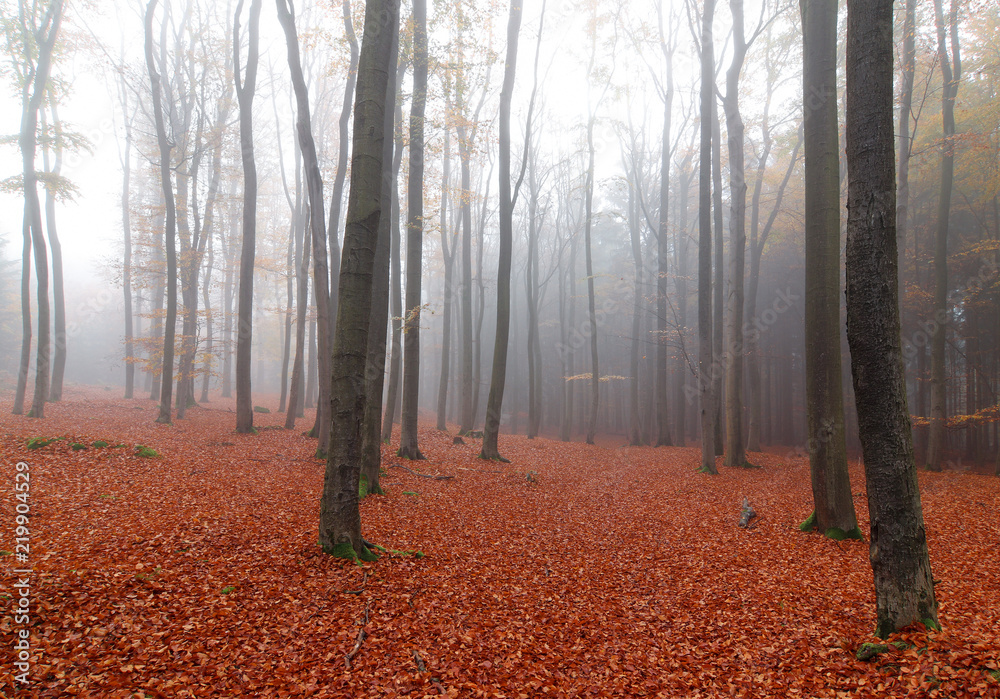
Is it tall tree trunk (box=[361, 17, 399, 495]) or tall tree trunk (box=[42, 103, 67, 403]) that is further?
tall tree trunk (box=[42, 103, 67, 403])

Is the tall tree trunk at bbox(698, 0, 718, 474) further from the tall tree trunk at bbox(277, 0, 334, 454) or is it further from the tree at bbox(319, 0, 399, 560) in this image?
the tree at bbox(319, 0, 399, 560)

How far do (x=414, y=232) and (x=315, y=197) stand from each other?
2242mm

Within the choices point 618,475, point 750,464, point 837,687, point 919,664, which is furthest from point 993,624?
point 750,464

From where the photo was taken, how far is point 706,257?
1143 cm

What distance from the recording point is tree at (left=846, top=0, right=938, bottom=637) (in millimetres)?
3156

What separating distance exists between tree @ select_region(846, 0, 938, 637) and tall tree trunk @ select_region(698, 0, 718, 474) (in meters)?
8.17

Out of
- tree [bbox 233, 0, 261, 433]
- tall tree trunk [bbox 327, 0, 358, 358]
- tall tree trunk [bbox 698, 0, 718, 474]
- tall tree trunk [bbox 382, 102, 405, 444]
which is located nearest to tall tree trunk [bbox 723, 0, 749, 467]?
tall tree trunk [bbox 698, 0, 718, 474]

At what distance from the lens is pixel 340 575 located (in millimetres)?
4328

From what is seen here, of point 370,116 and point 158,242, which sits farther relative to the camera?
point 158,242

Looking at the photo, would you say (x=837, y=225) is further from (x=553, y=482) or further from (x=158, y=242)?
(x=158, y=242)

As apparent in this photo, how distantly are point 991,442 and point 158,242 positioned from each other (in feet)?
110

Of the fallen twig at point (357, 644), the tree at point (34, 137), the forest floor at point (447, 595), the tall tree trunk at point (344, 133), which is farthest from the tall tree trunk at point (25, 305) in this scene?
the fallen twig at point (357, 644)

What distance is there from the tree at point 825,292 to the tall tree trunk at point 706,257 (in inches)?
190

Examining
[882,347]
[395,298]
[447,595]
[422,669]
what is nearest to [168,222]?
[395,298]
